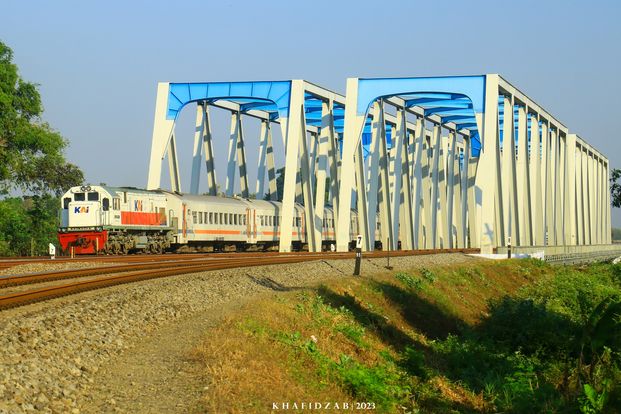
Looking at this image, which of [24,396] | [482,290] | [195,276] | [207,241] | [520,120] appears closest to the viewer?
[24,396]

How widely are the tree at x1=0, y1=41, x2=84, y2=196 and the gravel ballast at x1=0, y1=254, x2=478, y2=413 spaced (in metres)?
34.5

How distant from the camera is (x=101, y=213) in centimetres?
3894

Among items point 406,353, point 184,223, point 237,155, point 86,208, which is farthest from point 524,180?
point 406,353

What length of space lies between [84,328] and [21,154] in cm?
4615

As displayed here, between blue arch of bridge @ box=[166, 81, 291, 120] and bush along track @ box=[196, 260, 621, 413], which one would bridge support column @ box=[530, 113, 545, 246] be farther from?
bush along track @ box=[196, 260, 621, 413]

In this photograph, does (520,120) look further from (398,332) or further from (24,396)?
(24,396)

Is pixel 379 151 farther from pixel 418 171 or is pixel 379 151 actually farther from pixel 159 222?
pixel 159 222

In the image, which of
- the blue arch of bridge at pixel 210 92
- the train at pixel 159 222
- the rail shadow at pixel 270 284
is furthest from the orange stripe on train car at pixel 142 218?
the rail shadow at pixel 270 284

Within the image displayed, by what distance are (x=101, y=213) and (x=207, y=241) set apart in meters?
9.78

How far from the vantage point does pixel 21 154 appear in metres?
56.9

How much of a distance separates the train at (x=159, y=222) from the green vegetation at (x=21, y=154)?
12.3 m

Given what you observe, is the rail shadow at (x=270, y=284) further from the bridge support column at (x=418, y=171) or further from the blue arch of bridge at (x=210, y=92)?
the bridge support column at (x=418, y=171)

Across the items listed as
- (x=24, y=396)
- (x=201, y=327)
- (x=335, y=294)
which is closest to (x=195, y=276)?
(x=335, y=294)

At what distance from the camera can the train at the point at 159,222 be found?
128 feet
